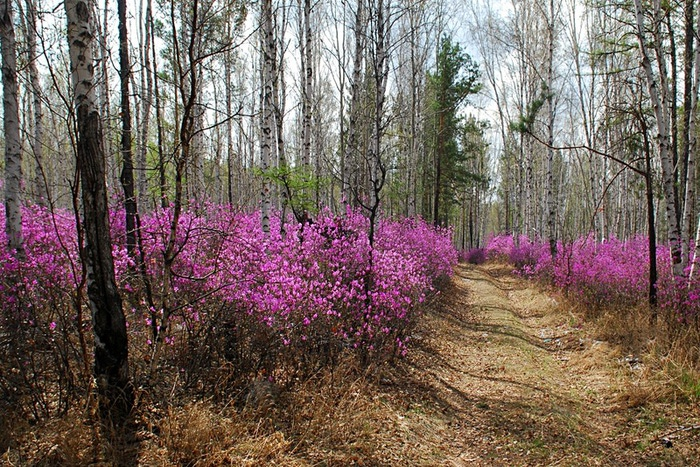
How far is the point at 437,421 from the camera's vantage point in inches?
166

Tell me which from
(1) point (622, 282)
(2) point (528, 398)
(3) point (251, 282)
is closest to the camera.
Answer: (3) point (251, 282)

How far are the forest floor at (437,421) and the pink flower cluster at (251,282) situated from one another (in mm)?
623

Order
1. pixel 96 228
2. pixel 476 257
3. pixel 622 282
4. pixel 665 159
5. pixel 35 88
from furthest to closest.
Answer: pixel 476 257 → pixel 622 282 → pixel 665 159 → pixel 35 88 → pixel 96 228

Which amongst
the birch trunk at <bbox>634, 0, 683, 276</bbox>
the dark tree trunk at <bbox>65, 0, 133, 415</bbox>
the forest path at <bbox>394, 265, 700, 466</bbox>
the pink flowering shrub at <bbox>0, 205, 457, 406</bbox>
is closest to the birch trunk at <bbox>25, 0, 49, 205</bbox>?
the dark tree trunk at <bbox>65, 0, 133, 415</bbox>

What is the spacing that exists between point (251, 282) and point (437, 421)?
Answer: 251 centimetres

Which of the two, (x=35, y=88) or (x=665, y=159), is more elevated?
(x=35, y=88)

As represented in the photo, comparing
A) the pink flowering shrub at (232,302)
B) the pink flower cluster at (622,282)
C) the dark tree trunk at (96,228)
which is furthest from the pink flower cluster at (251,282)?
the pink flower cluster at (622,282)

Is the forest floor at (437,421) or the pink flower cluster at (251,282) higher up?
the pink flower cluster at (251,282)

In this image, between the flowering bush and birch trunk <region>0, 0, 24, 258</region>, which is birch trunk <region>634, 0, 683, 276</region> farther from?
the flowering bush

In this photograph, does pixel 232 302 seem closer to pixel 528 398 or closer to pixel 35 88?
pixel 35 88

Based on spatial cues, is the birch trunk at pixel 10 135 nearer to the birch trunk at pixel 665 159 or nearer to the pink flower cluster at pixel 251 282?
the pink flower cluster at pixel 251 282

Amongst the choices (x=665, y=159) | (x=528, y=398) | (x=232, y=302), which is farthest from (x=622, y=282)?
(x=232, y=302)

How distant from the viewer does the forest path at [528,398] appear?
3.58 metres

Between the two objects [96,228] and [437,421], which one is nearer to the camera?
[96,228]
